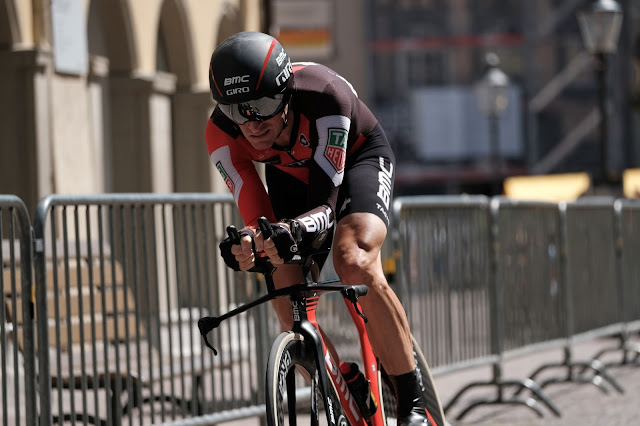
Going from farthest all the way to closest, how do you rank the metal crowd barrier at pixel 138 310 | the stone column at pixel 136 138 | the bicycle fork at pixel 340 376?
the stone column at pixel 136 138, the metal crowd barrier at pixel 138 310, the bicycle fork at pixel 340 376

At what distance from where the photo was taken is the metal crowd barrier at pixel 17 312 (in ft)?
19.5

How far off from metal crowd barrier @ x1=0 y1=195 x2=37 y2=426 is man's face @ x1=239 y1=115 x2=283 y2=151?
154cm

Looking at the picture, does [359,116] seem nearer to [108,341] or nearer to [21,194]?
[108,341]

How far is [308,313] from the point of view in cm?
504

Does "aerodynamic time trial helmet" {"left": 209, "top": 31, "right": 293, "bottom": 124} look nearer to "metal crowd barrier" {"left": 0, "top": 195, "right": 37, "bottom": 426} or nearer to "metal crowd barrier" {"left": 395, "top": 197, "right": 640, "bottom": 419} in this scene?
"metal crowd barrier" {"left": 0, "top": 195, "right": 37, "bottom": 426}

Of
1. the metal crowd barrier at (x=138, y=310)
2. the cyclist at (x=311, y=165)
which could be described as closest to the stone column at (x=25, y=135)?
the metal crowd barrier at (x=138, y=310)

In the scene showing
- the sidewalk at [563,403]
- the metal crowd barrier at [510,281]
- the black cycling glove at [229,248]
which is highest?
the black cycling glove at [229,248]

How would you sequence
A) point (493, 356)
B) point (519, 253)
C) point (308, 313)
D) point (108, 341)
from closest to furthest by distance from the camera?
1. point (308, 313)
2. point (108, 341)
3. point (493, 356)
4. point (519, 253)

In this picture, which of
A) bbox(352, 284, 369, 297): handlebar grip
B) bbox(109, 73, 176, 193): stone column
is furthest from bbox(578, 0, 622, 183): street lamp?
bbox(352, 284, 369, 297): handlebar grip

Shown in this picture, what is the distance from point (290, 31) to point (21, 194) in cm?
4172

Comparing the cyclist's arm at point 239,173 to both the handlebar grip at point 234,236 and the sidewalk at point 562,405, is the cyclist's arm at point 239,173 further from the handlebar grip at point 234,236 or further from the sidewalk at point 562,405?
the sidewalk at point 562,405

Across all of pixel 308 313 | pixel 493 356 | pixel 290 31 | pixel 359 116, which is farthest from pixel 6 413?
pixel 290 31

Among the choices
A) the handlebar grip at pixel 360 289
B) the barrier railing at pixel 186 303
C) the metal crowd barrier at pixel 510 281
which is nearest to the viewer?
the handlebar grip at pixel 360 289

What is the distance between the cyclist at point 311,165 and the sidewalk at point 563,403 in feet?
12.4
